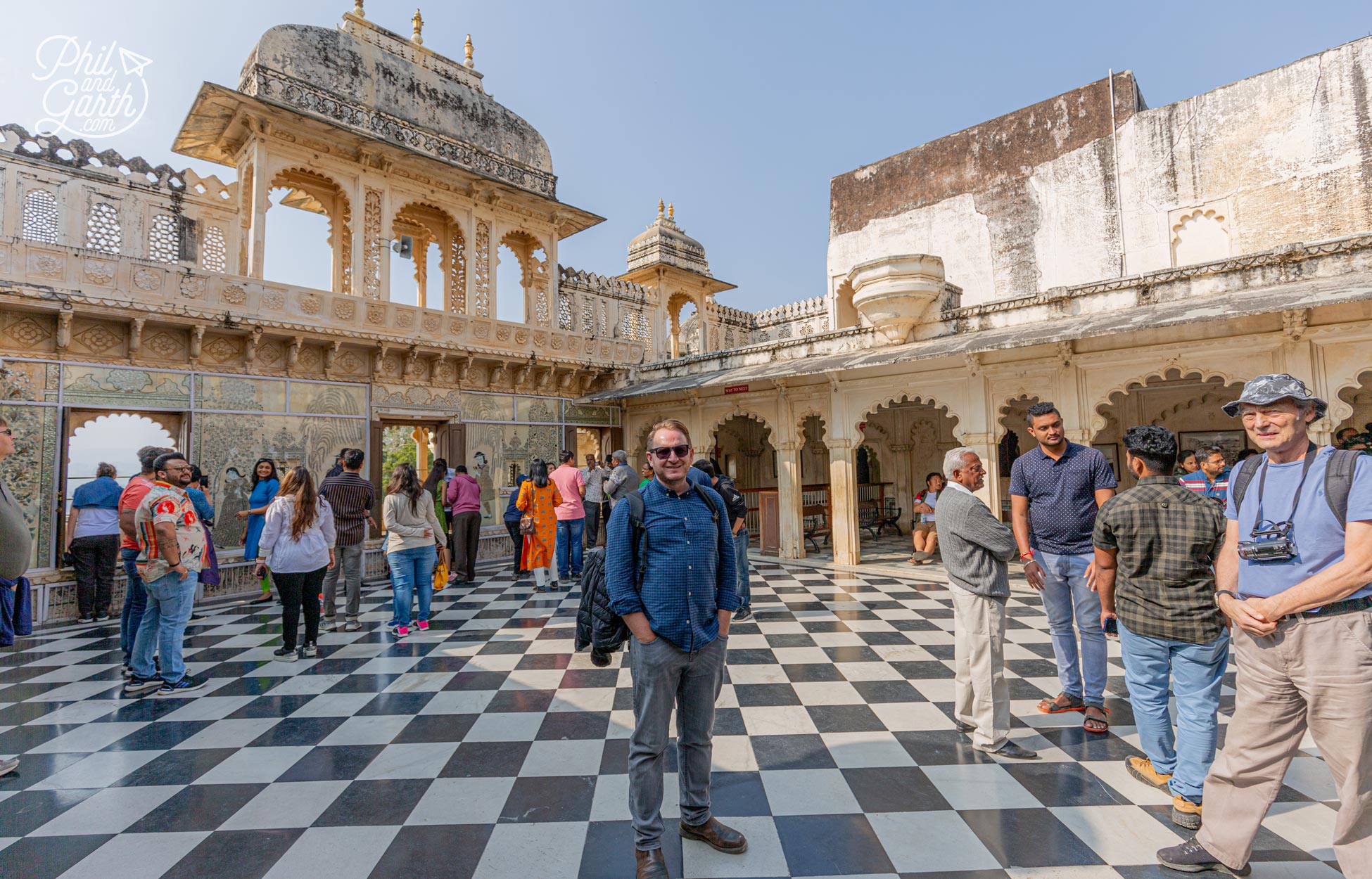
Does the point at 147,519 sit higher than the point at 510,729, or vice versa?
the point at 147,519

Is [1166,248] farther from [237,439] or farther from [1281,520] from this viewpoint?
[237,439]

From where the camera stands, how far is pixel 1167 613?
2.62 metres

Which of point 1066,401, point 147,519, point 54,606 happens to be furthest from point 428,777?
point 1066,401

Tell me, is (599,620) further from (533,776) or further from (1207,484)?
(1207,484)

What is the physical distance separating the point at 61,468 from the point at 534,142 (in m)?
9.17

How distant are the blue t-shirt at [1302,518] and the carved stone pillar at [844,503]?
23.4 ft

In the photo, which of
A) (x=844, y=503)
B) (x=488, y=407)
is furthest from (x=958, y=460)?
(x=488, y=407)

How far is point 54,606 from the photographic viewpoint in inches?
267

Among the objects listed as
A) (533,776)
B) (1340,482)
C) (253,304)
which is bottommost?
(533,776)

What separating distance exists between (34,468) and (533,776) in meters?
7.97

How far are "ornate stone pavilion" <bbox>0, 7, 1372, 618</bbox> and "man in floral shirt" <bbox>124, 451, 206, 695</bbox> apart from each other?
12.8ft

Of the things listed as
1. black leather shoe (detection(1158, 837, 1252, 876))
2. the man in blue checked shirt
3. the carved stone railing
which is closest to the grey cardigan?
black leather shoe (detection(1158, 837, 1252, 876))

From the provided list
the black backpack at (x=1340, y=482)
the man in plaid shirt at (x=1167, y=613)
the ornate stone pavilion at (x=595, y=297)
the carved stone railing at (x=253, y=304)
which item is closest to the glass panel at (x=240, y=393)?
the ornate stone pavilion at (x=595, y=297)

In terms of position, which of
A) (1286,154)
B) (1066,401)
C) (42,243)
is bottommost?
(1066,401)
